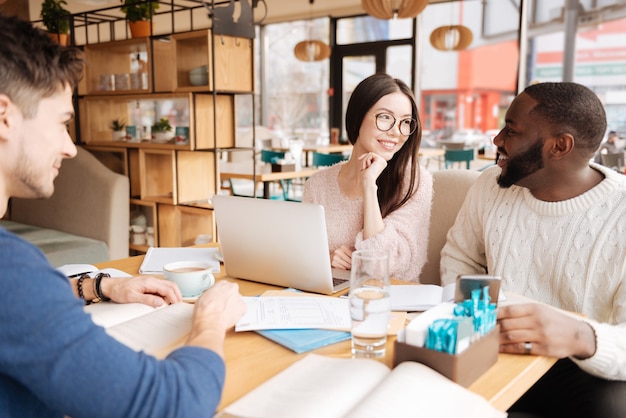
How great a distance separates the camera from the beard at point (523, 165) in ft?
4.87

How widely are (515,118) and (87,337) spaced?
4.18ft

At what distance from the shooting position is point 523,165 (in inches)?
59.2

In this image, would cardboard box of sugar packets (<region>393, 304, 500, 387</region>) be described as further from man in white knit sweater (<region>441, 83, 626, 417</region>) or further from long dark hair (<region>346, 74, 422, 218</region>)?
long dark hair (<region>346, 74, 422, 218</region>)

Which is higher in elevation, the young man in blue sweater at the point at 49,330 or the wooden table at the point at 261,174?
the young man in blue sweater at the point at 49,330

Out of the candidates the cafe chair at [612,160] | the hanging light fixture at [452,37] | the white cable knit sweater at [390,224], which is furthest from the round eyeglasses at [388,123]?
the hanging light fixture at [452,37]

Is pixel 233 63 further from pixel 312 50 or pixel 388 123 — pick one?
pixel 312 50

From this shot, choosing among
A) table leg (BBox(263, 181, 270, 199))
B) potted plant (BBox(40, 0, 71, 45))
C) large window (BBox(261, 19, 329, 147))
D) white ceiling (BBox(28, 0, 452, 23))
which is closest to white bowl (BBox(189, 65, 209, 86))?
table leg (BBox(263, 181, 270, 199))

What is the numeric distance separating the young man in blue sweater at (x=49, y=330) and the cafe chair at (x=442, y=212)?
124 centimetres

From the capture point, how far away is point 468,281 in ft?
3.38

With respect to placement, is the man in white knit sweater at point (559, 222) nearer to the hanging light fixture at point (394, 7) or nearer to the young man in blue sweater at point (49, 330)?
the young man in blue sweater at point (49, 330)

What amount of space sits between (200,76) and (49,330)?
10.0 ft

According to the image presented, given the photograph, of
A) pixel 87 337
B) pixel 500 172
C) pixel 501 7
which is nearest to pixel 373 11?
pixel 501 7

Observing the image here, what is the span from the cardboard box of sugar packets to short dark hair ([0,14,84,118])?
63 cm

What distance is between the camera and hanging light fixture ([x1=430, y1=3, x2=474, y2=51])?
6305mm
